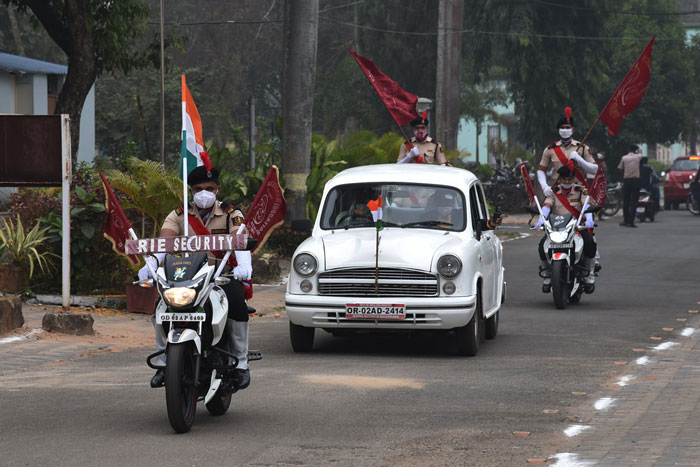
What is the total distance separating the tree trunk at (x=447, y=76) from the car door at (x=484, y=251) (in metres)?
17.7

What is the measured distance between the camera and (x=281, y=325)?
47.9 feet

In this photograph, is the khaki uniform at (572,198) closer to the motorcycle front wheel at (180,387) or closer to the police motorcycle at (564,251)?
the police motorcycle at (564,251)

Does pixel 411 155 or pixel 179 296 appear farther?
pixel 411 155

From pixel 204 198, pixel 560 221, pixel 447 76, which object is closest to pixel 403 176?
pixel 560 221

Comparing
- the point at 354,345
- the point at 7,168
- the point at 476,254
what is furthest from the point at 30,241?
the point at 476,254

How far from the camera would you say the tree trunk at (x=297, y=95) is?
828 inches

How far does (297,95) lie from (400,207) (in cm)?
908

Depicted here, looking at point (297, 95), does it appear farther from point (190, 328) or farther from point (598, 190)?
point (190, 328)

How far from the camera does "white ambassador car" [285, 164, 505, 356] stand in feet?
37.9

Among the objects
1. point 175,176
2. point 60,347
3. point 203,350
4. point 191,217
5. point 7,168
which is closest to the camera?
point 203,350

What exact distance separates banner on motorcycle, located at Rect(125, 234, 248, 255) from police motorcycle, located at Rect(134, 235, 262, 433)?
0.09 feet

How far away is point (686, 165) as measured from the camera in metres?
43.4

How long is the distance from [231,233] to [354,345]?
4.13 metres

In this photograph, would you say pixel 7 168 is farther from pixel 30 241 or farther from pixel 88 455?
pixel 88 455
